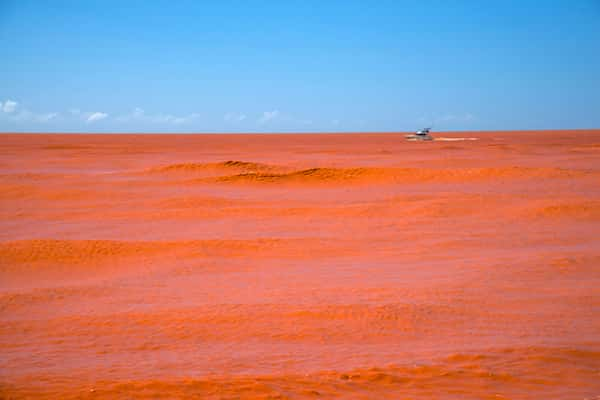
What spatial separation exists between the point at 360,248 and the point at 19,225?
668cm

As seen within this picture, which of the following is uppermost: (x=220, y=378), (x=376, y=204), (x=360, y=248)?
(x=376, y=204)

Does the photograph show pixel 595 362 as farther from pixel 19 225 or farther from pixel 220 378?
pixel 19 225

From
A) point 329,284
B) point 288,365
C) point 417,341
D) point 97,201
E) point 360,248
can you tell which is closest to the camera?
point 288,365

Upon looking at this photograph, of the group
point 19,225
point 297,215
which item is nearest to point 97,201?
point 19,225

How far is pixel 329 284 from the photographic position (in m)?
6.07

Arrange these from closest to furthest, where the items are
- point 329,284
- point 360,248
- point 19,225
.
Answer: point 329,284
point 360,248
point 19,225

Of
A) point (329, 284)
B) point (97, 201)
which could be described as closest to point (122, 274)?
point (329, 284)

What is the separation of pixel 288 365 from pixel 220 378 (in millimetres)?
562

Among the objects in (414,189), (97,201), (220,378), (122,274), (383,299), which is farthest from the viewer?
(414,189)

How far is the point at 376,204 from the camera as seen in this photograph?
11.3 m

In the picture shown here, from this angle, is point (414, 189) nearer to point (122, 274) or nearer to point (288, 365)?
point (122, 274)

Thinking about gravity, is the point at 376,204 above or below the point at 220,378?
above

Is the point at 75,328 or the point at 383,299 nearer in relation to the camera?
the point at 75,328

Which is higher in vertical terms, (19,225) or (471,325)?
(19,225)
